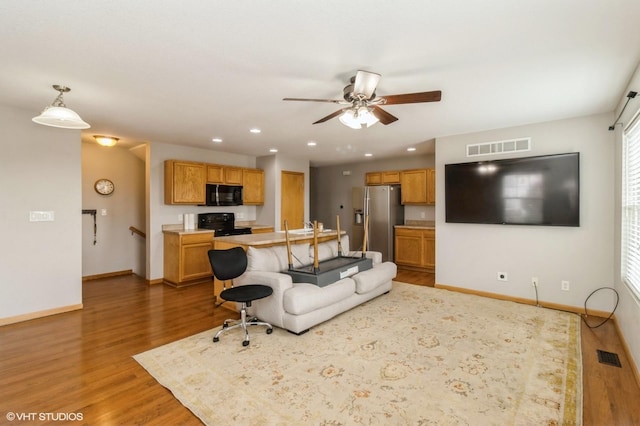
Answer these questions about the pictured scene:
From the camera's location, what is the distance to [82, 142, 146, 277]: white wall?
5.55 metres

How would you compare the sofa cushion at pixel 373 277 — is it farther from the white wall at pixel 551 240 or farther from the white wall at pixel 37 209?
the white wall at pixel 37 209

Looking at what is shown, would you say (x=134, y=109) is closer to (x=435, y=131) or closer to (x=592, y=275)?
(x=435, y=131)

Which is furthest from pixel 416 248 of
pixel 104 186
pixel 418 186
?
pixel 104 186

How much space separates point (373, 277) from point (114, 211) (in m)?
5.06

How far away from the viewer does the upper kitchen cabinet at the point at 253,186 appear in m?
6.45

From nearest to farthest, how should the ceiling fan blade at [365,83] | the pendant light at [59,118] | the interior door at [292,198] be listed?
the ceiling fan blade at [365,83] < the pendant light at [59,118] < the interior door at [292,198]

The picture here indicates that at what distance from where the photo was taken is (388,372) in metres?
2.45

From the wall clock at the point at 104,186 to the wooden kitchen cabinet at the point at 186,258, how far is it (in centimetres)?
151

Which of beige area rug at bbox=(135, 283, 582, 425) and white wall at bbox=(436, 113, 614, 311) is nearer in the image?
beige area rug at bbox=(135, 283, 582, 425)

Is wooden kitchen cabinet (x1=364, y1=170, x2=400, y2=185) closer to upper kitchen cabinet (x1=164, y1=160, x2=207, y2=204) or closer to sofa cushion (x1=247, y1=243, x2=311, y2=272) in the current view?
sofa cushion (x1=247, y1=243, x2=311, y2=272)

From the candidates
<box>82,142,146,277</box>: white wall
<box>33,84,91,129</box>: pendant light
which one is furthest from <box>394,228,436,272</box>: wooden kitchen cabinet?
<box>33,84,91,129</box>: pendant light

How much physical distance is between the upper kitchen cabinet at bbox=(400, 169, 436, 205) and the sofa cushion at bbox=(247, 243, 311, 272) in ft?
10.8

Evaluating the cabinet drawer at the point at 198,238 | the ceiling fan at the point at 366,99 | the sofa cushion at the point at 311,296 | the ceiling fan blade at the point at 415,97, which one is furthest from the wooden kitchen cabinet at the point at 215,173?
the ceiling fan blade at the point at 415,97

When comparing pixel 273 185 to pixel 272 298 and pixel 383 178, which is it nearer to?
pixel 383 178
